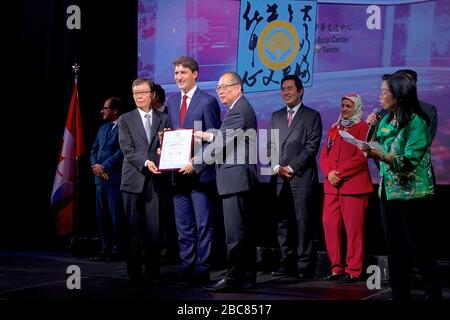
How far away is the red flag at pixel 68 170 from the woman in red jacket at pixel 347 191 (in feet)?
9.16

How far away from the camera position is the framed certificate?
17.0 feet

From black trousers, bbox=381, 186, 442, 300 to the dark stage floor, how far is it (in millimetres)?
453

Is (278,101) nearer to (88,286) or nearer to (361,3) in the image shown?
(361,3)

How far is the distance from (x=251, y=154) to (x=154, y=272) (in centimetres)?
124

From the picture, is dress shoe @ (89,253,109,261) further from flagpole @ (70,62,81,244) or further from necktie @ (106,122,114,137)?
necktie @ (106,122,114,137)

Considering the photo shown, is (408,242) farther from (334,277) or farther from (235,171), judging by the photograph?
(334,277)

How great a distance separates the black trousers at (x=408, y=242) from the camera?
393 cm

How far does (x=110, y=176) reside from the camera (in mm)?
6914

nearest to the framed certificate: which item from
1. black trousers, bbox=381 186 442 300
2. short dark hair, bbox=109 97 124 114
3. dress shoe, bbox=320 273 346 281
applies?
dress shoe, bbox=320 273 346 281

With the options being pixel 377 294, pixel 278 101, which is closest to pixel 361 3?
pixel 278 101

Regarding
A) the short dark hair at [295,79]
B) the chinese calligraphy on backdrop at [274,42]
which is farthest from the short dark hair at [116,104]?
the short dark hair at [295,79]

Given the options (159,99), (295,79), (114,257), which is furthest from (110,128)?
(295,79)

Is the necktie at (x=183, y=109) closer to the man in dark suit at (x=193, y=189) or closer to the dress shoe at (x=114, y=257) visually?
the man in dark suit at (x=193, y=189)
